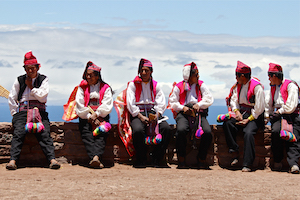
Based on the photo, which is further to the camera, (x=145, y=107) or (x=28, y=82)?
(x=145, y=107)

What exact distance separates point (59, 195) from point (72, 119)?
8.13 ft

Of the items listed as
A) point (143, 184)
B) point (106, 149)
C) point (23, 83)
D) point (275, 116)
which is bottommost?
point (143, 184)

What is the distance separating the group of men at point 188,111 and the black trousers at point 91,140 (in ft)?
0.35

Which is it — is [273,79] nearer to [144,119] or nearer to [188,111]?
[188,111]

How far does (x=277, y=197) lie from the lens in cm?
575

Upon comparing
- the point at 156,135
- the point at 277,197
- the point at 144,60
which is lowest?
the point at 277,197

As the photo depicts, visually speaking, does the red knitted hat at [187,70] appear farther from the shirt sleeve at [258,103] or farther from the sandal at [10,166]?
the sandal at [10,166]

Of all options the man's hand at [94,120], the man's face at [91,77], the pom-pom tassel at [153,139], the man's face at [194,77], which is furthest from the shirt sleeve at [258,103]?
the man's face at [91,77]

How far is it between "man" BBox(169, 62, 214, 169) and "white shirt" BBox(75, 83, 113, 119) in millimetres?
1065

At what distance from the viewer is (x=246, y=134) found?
7766 millimetres

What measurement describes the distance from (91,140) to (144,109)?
1042 mm

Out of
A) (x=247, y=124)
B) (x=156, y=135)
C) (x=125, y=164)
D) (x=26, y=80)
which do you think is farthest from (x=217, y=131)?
(x=26, y=80)

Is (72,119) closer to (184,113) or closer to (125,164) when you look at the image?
(125,164)

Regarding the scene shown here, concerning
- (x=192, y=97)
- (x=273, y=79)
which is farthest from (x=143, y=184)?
(x=273, y=79)
